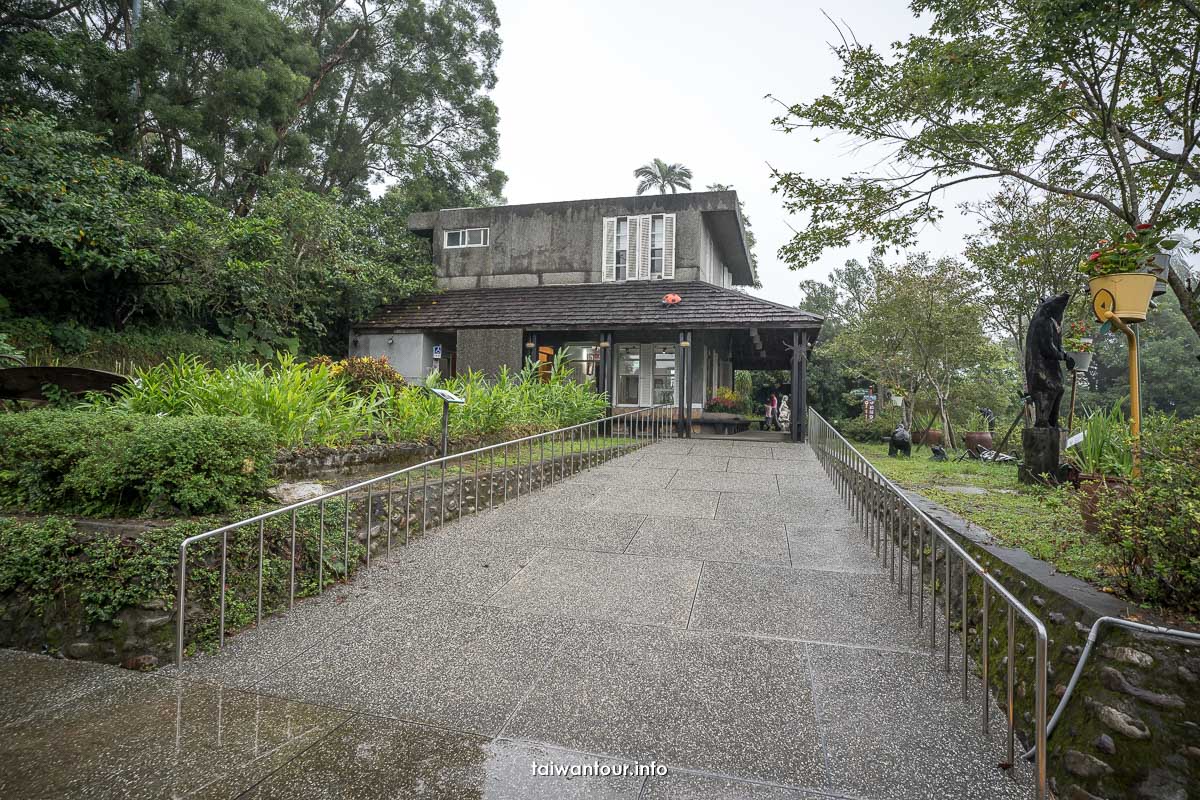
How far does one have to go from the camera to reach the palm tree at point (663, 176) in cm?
3472

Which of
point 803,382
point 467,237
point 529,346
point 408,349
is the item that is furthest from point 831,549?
point 467,237

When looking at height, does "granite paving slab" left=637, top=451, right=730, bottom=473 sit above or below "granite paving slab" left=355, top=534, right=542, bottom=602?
above

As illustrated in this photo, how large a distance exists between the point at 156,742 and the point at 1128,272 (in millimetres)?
7490

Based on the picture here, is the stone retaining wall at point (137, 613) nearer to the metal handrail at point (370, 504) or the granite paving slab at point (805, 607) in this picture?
the metal handrail at point (370, 504)

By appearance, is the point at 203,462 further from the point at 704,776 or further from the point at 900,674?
the point at 900,674

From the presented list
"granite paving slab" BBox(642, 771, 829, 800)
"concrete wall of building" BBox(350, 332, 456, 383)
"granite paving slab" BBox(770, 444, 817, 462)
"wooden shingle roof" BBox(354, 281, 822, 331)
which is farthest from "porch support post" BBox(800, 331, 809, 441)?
"granite paving slab" BBox(642, 771, 829, 800)

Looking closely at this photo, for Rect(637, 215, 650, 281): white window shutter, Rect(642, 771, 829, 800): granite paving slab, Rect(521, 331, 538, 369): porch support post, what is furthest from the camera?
Rect(637, 215, 650, 281): white window shutter

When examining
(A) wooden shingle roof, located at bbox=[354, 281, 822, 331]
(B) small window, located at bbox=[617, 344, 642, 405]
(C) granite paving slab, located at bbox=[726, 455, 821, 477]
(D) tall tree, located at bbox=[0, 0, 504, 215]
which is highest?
(D) tall tree, located at bbox=[0, 0, 504, 215]

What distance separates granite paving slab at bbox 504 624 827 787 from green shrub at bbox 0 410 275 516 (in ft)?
8.56

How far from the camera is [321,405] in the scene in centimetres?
651

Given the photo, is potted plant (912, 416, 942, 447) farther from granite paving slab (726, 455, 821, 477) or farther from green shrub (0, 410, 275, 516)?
green shrub (0, 410, 275, 516)

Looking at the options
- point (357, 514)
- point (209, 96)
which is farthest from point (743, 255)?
point (357, 514)

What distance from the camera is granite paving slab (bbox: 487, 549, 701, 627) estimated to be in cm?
397

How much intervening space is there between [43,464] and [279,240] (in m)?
10.1
